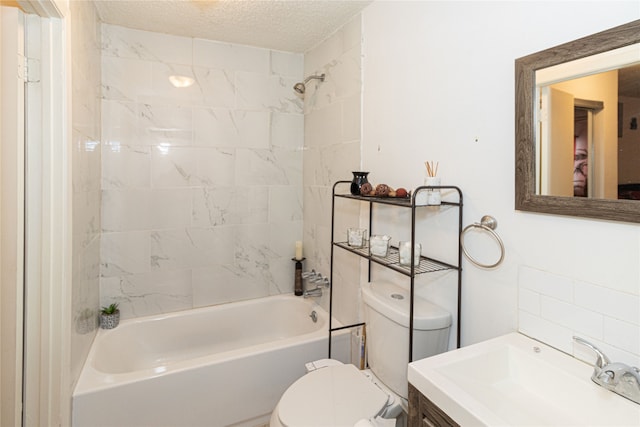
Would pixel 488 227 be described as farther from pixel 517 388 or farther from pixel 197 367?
pixel 197 367

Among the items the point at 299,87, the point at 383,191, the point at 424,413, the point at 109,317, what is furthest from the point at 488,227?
the point at 109,317

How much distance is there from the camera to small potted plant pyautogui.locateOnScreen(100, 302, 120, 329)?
221 centimetres

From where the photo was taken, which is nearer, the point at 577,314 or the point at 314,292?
the point at 577,314

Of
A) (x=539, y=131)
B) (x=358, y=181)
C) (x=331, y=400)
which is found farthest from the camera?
(x=358, y=181)

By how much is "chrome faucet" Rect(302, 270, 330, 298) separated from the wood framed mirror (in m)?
1.54

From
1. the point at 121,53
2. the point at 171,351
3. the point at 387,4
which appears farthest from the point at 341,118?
the point at 171,351

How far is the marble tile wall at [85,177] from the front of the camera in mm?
1551

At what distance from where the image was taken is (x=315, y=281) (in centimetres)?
252

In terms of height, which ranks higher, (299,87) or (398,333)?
(299,87)

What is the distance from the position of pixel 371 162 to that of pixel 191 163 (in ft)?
4.27

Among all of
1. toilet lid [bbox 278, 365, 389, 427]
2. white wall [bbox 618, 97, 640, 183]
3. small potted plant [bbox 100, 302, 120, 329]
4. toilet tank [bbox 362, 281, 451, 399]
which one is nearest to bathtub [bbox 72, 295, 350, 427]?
small potted plant [bbox 100, 302, 120, 329]

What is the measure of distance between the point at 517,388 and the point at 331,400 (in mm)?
690

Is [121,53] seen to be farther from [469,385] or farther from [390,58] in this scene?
[469,385]

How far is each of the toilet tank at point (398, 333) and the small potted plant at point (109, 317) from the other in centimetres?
166
